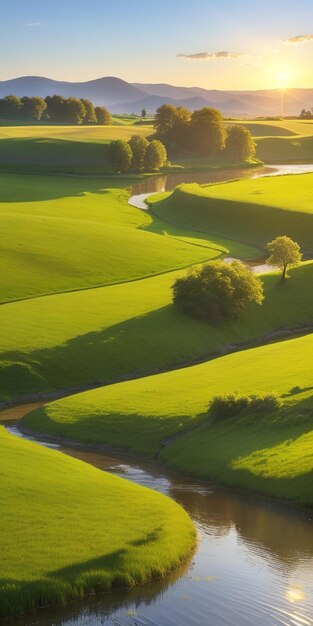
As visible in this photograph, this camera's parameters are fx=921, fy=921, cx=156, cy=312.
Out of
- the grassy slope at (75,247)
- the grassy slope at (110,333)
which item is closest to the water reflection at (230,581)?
the grassy slope at (110,333)

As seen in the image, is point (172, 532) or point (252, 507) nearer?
point (172, 532)

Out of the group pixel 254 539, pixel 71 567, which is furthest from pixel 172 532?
pixel 71 567

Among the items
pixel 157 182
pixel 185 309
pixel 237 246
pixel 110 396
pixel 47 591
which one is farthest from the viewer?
pixel 157 182

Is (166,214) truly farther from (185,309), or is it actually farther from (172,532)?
(172,532)

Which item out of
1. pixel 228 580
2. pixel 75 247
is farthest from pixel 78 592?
pixel 75 247

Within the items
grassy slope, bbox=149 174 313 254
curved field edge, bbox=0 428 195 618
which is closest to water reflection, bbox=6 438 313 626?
curved field edge, bbox=0 428 195 618
